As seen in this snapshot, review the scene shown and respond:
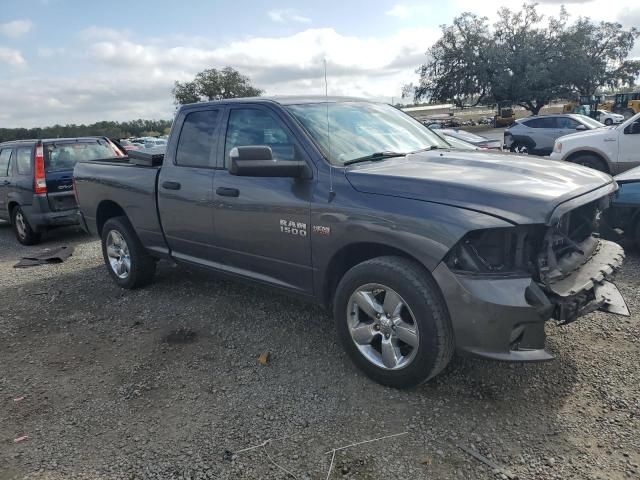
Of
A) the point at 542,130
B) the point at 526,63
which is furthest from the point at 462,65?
the point at 542,130

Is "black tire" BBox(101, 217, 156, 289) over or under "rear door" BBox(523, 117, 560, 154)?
under

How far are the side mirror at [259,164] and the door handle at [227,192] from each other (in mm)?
538

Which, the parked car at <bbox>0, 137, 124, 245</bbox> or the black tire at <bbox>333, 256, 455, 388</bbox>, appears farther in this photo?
the parked car at <bbox>0, 137, 124, 245</bbox>

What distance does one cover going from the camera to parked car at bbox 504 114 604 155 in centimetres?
1797

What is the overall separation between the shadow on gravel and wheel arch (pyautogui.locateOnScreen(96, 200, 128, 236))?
54.9 inches

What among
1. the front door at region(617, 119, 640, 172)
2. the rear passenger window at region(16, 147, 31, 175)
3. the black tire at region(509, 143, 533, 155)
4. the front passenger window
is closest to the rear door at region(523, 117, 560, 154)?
the black tire at region(509, 143, 533, 155)


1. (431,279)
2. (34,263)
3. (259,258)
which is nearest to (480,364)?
(431,279)

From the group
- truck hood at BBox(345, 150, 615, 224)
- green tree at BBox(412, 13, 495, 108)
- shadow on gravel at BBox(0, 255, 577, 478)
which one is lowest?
shadow on gravel at BBox(0, 255, 577, 478)

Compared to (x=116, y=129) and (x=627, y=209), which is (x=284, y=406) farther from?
(x=116, y=129)

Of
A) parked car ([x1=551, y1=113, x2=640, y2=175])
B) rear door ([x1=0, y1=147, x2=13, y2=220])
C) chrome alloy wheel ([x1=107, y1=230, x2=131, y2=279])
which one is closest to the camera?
chrome alloy wheel ([x1=107, y1=230, x2=131, y2=279])

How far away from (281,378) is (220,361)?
1.88ft

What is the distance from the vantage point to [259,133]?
3998 mm

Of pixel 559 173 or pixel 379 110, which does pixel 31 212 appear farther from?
pixel 559 173

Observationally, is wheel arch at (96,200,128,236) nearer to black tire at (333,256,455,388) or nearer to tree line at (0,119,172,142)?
black tire at (333,256,455,388)
